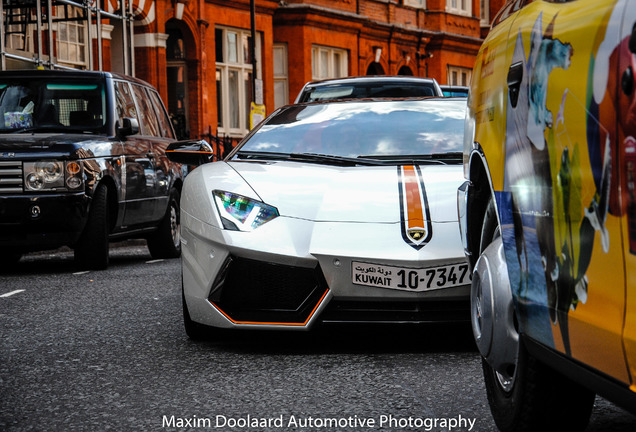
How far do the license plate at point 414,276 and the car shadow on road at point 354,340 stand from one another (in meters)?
0.22

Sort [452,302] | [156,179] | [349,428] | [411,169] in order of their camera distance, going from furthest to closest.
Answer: [156,179] < [411,169] < [452,302] < [349,428]

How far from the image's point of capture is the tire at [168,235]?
41.6 ft

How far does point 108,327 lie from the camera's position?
6.96 meters

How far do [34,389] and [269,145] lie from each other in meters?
2.45

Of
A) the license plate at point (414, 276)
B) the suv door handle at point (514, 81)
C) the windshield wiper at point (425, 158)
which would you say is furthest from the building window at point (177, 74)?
the suv door handle at point (514, 81)

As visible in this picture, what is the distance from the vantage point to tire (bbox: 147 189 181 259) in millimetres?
12688

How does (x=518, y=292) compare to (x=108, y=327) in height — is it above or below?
above

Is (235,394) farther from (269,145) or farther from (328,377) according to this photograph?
(269,145)

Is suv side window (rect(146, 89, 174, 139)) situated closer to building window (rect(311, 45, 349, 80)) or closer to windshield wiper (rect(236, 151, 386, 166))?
windshield wiper (rect(236, 151, 386, 166))

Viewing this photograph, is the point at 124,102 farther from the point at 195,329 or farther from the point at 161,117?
the point at 195,329

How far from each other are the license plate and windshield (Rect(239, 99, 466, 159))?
1.29m

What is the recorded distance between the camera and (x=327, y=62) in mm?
39250

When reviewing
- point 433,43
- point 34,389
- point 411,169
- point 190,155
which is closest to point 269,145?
point 190,155

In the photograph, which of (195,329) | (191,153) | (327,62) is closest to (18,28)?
(191,153)
